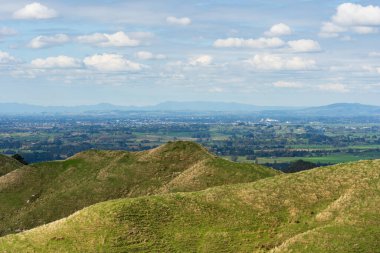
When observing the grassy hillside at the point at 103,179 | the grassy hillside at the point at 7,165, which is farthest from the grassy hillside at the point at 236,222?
the grassy hillside at the point at 7,165

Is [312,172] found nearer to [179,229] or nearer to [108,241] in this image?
[179,229]

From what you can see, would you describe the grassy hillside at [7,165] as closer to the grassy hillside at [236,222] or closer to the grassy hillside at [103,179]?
the grassy hillside at [103,179]

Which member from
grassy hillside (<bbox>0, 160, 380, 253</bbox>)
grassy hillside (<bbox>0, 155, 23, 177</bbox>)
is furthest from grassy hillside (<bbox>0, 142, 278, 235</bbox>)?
grassy hillside (<bbox>0, 160, 380, 253</bbox>)

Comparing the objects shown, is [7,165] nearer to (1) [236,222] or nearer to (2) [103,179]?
(2) [103,179]

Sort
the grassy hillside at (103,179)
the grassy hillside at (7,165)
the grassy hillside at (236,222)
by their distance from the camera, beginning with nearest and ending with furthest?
the grassy hillside at (236,222) < the grassy hillside at (103,179) < the grassy hillside at (7,165)

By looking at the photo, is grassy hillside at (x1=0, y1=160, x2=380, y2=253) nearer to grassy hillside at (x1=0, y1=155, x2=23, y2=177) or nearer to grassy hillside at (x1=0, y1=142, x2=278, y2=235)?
grassy hillside at (x1=0, y1=142, x2=278, y2=235)

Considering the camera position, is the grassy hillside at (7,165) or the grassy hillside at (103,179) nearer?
the grassy hillside at (103,179)

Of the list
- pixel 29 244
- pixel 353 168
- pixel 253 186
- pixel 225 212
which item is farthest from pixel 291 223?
pixel 29 244

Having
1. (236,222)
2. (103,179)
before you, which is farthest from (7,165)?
(236,222)
